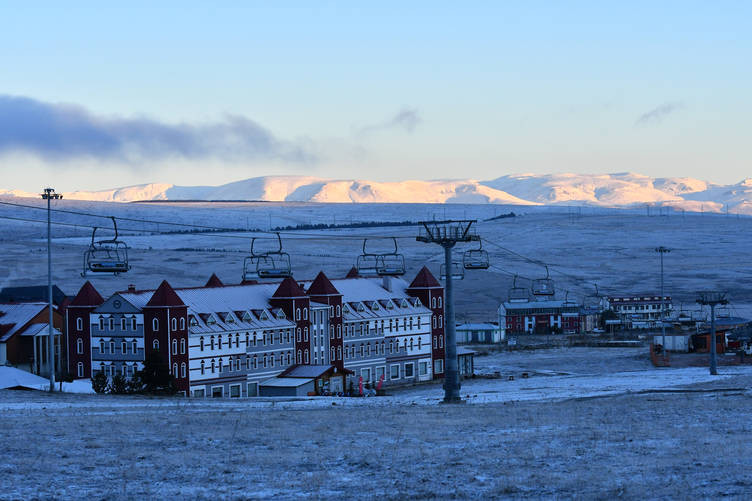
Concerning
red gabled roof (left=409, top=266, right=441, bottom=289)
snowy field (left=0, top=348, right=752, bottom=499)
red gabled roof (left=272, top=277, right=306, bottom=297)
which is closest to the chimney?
red gabled roof (left=409, top=266, right=441, bottom=289)

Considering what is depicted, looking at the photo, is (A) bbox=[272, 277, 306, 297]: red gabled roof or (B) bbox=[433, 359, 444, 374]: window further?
(B) bbox=[433, 359, 444, 374]: window

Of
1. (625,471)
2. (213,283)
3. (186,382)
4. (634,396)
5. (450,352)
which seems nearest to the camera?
(625,471)

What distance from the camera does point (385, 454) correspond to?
29.1m

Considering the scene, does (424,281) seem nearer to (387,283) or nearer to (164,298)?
(387,283)

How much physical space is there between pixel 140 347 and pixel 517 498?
237ft

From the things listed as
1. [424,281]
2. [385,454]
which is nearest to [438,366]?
[424,281]

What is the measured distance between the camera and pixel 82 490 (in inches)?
948

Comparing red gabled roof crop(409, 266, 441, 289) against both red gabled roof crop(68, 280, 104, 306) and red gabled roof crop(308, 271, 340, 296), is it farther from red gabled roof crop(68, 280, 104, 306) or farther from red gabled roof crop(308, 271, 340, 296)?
red gabled roof crop(68, 280, 104, 306)

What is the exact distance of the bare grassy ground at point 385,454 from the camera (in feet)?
78.9

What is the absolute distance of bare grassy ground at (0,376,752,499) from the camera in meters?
24.1

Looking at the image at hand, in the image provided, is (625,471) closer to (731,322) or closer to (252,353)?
(252,353)

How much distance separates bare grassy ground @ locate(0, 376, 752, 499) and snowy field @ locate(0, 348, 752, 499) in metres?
0.05

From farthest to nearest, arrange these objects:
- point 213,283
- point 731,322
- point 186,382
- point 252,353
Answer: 1. point 731,322
2. point 213,283
3. point 252,353
4. point 186,382

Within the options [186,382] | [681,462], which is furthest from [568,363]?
[681,462]
